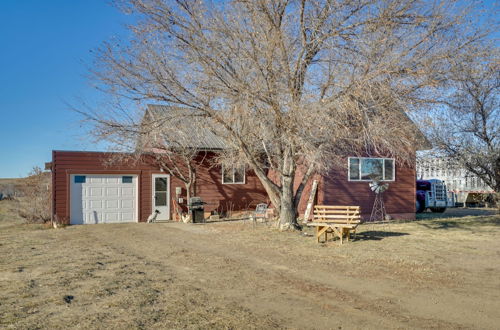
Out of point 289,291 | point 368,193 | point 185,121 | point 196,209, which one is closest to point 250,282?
point 289,291

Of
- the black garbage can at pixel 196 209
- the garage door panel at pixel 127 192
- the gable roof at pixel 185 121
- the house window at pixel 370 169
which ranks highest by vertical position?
the gable roof at pixel 185 121

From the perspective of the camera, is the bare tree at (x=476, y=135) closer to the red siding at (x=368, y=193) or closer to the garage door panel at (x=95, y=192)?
the red siding at (x=368, y=193)

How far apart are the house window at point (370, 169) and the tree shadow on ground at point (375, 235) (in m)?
4.26

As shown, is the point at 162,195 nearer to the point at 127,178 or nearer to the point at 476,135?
the point at 127,178

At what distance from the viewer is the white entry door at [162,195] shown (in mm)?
19203

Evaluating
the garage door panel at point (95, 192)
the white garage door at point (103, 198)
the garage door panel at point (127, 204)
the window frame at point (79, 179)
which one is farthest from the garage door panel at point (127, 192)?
the window frame at point (79, 179)

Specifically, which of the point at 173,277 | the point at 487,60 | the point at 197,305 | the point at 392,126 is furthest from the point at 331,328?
the point at 487,60

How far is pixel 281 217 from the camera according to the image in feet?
45.9

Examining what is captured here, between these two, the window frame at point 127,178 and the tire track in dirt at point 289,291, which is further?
the window frame at point 127,178

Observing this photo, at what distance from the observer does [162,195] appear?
1939 cm

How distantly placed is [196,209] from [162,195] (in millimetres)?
2198

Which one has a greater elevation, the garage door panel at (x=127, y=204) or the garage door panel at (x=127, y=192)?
the garage door panel at (x=127, y=192)

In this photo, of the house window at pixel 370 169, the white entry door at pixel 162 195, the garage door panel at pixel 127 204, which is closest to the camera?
the house window at pixel 370 169

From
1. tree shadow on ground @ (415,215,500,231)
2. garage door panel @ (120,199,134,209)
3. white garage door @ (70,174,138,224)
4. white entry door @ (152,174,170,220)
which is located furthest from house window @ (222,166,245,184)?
tree shadow on ground @ (415,215,500,231)
